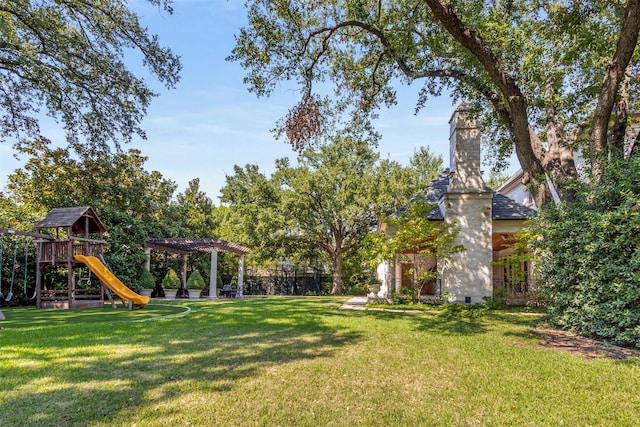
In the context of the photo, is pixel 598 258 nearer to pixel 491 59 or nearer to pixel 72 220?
pixel 491 59

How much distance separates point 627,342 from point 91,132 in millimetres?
15067

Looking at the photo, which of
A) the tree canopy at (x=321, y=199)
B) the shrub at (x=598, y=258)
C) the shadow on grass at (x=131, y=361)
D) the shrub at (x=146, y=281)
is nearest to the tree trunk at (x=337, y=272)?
the tree canopy at (x=321, y=199)

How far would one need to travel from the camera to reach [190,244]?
1647 centimetres

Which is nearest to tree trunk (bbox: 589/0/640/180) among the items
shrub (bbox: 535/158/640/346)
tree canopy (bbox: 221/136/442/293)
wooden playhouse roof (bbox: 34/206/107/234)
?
shrub (bbox: 535/158/640/346)

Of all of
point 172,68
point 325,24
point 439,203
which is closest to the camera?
point 325,24

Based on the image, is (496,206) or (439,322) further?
(496,206)

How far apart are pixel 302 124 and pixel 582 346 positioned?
6680 mm

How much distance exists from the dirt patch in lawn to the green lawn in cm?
30

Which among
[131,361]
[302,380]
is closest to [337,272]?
[131,361]

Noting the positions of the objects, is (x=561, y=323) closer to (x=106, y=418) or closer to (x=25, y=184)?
(x=106, y=418)

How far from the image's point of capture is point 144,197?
61.1 ft

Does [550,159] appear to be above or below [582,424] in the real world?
above

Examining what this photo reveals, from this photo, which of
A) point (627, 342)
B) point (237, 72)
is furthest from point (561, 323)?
point (237, 72)

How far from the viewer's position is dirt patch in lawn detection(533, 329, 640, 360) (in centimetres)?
532
